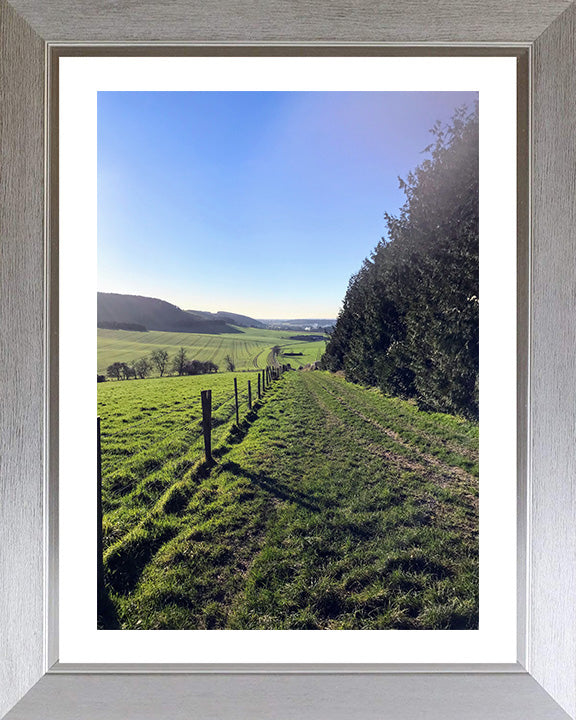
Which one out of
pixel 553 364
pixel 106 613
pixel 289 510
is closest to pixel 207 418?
pixel 289 510

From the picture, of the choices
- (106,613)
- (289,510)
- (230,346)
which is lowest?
(106,613)

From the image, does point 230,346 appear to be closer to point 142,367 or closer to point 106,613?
point 142,367

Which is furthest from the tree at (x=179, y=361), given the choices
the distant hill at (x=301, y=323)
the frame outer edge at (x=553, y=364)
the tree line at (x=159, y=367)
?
the frame outer edge at (x=553, y=364)

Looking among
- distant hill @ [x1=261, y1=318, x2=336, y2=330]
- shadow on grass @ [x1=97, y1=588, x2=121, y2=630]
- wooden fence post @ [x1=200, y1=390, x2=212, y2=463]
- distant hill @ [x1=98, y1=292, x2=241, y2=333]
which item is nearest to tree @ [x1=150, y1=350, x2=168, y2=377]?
distant hill @ [x1=98, y1=292, x2=241, y2=333]

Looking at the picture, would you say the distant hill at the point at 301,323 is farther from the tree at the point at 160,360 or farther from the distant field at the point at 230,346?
the tree at the point at 160,360

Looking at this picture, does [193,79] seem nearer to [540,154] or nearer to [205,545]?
[540,154]

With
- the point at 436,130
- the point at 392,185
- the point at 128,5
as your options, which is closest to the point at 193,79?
the point at 128,5

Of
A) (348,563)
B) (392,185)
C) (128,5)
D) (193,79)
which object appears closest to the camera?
(128,5)
